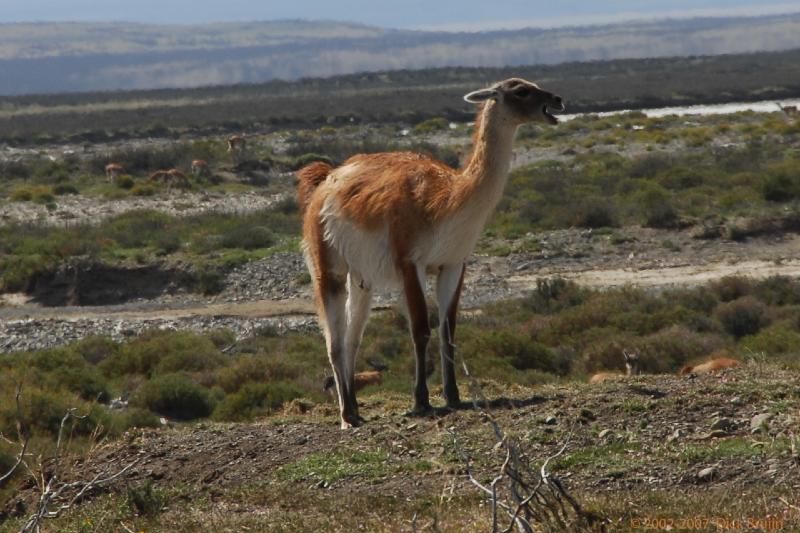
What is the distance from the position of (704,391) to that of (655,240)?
17.3m

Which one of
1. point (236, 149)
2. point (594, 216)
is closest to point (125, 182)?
point (236, 149)

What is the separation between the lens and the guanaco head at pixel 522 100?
9594 millimetres

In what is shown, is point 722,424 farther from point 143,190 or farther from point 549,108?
point 143,190

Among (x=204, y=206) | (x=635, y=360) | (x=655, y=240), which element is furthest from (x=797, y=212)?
(x=204, y=206)

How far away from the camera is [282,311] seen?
72.0ft

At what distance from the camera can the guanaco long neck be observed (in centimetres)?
946

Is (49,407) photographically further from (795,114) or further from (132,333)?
(795,114)

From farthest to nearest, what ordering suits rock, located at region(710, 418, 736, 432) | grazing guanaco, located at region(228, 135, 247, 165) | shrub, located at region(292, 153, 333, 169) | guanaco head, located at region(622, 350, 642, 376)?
grazing guanaco, located at region(228, 135, 247, 165), shrub, located at region(292, 153, 333, 169), guanaco head, located at region(622, 350, 642, 376), rock, located at region(710, 418, 736, 432)

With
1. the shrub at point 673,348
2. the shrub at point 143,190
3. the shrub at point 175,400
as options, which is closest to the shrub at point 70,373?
the shrub at point 175,400

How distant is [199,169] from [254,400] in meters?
28.0

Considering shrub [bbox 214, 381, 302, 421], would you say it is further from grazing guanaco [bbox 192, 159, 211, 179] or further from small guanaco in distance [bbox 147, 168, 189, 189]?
grazing guanaco [bbox 192, 159, 211, 179]

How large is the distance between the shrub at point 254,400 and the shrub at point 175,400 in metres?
0.46

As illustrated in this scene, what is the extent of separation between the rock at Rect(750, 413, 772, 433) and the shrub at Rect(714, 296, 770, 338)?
10.3m

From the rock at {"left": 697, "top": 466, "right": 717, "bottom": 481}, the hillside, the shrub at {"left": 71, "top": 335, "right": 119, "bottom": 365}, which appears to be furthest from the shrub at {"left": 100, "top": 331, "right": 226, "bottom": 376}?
the hillside
